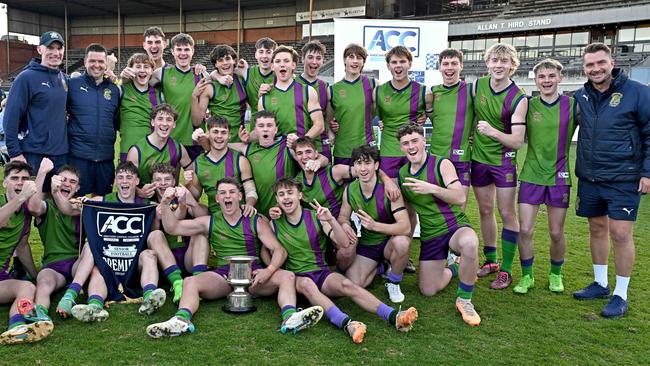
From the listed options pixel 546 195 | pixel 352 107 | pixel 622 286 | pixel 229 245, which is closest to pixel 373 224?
pixel 229 245

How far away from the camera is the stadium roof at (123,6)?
36.1 m

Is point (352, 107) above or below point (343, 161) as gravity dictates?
above

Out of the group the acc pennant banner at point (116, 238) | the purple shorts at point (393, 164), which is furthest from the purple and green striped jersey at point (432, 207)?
the acc pennant banner at point (116, 238)

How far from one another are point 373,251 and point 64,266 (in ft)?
7.98

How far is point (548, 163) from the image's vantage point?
177 inches

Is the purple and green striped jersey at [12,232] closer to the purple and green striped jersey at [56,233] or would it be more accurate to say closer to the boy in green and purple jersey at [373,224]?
the purple and green striped jersey at [56,233]

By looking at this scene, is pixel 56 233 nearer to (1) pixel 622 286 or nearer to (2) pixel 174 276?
(2) pixel 174 276

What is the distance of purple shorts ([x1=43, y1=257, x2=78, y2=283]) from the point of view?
4160 millimetres

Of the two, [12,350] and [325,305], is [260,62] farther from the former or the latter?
[12,350]

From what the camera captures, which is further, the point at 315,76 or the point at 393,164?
the point at 315,76

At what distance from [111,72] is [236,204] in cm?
212

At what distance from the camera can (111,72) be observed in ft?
17.1

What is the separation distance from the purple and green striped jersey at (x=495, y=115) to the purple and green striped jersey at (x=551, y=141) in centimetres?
20

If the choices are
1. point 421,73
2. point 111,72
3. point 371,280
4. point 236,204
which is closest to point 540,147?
point 371,280
